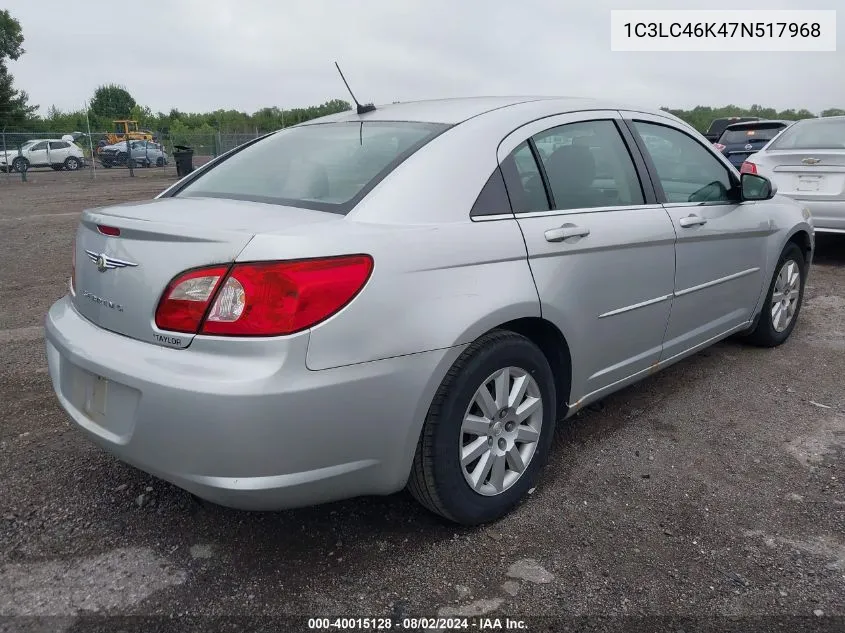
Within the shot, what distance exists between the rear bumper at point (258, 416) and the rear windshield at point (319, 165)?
0.58m

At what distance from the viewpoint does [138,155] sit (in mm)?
31688

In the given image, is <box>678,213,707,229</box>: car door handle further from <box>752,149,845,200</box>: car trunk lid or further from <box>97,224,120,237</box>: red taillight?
<box>752,149,845,200</box>: car trunk lid

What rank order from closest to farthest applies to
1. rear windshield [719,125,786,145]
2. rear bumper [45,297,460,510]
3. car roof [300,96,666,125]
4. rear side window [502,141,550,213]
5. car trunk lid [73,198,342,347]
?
1. rear bumper [45,297,460,510]
2. car trunk lid [73,198,342,347]
3. rear side window [502,141,550,213]
4. car roof [300,96,666,125]
5. rear windshield [719,125,786,145]

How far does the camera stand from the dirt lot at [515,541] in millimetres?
2131

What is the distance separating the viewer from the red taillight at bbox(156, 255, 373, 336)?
77.0 inches

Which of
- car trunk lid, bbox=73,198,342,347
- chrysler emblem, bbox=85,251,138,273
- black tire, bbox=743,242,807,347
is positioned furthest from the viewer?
black tire, bbox=743,242,807,347

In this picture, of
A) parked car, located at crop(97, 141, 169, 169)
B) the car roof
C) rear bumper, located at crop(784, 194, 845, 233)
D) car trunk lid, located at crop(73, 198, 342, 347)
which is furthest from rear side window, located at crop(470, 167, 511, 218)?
parked car, located at crop(97, 141, 169, 169)

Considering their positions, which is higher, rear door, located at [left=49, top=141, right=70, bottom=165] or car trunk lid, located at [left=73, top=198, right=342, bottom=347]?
rear door, located at [left=49, top=141, right=70, bottom=165]

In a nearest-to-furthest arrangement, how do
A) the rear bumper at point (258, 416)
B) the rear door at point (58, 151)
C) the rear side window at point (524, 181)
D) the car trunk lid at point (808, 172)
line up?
the rear bumper at point (258, 416)
the rear side window at point (524, 181)
the car trunk lid at point (808, 172)
the rear door at point (58, 151)

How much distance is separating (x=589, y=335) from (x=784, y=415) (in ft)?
4.79

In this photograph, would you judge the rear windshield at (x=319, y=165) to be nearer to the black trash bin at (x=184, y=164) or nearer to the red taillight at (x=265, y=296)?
the red taillight at (x=265, y=296)

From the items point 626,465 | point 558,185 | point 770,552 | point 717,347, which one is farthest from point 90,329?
point 717,347

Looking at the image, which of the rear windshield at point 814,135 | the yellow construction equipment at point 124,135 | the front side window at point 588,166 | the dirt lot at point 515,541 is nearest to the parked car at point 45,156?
the yellow construction equipment at point 124,135

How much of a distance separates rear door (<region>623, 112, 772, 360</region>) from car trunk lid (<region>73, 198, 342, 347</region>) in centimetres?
190
